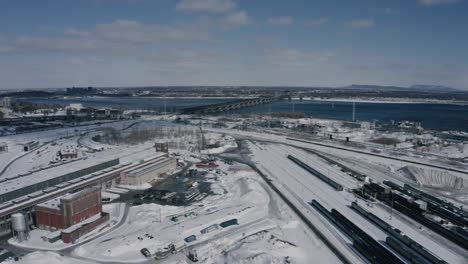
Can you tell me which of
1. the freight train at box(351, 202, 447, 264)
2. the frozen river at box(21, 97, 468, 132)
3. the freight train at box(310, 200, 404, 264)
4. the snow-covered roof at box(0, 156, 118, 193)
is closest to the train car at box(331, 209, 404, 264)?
the freight train at box(310, 200, 404, 264)

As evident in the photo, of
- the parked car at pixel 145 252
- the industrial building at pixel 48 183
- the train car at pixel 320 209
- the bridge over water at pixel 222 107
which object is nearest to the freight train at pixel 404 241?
the train car at pixel 320 209

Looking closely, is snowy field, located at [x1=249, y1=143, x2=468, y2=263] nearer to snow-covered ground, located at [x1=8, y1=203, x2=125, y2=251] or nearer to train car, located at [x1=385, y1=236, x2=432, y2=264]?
train car, located at [x1=385, y1=236, x2=432, y2=264]

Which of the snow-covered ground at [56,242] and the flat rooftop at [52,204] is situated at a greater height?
the flat rooftop at [52,204]

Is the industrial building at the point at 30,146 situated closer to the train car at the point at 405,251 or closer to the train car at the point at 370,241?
the train car at the point at 370,241

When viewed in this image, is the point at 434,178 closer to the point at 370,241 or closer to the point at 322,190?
the point at 322,190

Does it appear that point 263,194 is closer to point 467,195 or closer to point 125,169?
point 125,169
